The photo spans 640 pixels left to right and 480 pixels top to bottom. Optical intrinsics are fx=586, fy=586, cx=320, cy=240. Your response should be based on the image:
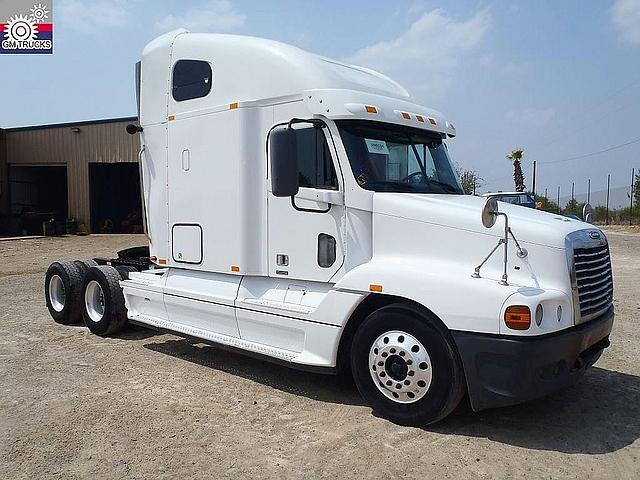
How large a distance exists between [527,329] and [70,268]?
697 cm

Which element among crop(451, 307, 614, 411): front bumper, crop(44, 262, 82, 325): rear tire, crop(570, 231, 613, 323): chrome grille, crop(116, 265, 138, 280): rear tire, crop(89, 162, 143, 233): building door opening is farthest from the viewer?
crop(89, 162, 143, 233): building door opening

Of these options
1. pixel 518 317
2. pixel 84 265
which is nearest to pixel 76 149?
pixel 84 265

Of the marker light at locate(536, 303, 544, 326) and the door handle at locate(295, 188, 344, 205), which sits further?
the door handle at locate(295, 188, 344, 205)

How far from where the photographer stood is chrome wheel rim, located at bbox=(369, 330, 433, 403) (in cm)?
471

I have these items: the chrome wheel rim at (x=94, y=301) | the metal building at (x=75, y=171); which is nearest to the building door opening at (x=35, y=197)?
the metal building at (x=75, y=171)

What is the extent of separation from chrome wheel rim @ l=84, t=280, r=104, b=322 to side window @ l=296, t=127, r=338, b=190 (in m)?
4.25

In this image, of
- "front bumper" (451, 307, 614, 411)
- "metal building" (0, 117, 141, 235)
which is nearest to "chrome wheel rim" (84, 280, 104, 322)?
"front bumper" (451, 307, 614, 411)

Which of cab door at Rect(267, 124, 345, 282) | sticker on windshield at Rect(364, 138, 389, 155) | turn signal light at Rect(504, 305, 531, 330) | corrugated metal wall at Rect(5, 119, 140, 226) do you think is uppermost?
corrugated metal wall at Rect(5, 119, 140, 226)

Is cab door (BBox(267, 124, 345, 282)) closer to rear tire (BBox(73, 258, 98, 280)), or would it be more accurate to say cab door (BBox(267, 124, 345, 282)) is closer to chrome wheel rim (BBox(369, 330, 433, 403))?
chrome wheel rim (BBox(369, 330, 433, 403))

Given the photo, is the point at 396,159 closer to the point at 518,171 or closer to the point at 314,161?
the point at 314,161

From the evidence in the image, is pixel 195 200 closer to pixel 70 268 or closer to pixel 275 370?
pixel 275 370

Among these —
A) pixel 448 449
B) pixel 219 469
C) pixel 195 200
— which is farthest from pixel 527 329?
pixel 195 200

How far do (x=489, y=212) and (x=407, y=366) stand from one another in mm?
1408

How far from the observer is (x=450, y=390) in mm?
4598
